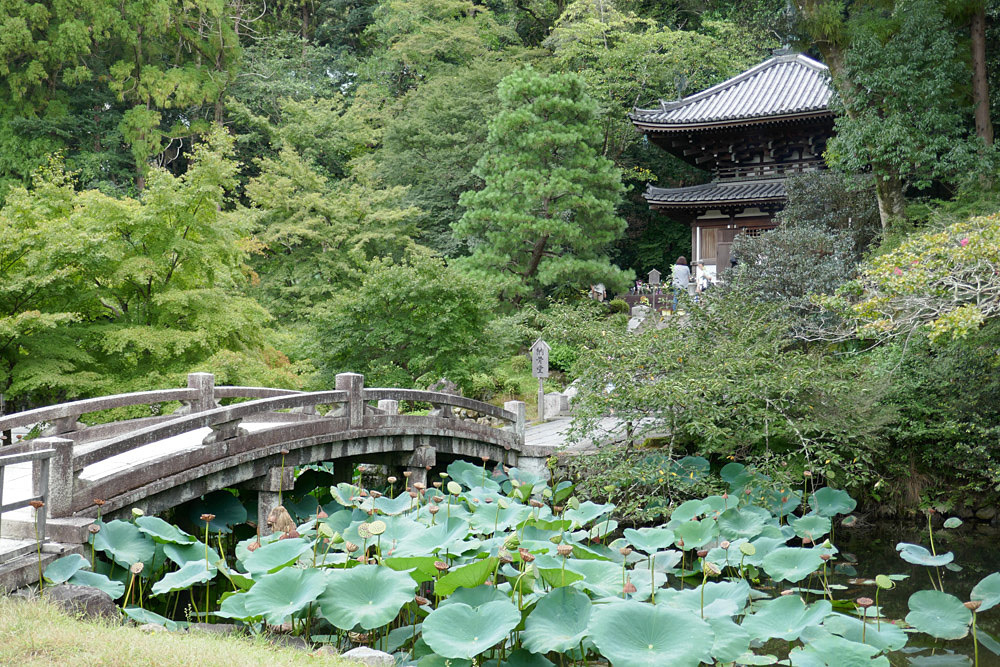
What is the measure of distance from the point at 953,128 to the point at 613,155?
13288mm

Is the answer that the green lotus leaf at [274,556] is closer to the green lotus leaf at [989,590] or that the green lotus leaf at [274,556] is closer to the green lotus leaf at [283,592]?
the green lotus leaf at [283,592]

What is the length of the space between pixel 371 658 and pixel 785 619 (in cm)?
264

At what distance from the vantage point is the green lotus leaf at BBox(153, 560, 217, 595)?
5359mm

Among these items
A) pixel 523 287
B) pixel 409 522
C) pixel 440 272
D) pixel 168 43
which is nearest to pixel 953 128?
pixel 440 272

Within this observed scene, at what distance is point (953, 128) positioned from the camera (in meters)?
12.7

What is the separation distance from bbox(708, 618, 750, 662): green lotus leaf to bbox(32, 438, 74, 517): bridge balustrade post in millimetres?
4511

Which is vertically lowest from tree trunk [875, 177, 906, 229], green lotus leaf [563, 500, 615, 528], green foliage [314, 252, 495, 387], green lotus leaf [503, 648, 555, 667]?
green lotus leaf [503, 648, 555, 667]

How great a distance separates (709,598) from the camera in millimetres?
5496

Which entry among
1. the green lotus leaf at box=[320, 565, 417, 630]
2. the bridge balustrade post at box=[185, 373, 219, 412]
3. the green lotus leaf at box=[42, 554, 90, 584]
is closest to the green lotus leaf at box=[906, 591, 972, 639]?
the green lotus leaf at box=[320, 565, 417, 630]

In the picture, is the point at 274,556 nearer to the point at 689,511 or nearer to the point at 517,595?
the point at 517,595

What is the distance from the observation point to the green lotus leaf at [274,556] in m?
5.25

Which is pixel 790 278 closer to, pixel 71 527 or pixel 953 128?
pixel 953 128

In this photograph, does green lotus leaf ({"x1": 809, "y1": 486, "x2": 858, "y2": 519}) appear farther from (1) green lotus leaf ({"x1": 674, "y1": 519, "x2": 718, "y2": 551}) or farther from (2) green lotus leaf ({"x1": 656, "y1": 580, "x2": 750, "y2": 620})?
(2) green lotus leaf ({"x1": 656, "y1": 580, "x2": 750, "y2": 620})

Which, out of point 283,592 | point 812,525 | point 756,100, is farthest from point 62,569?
point 756,100
